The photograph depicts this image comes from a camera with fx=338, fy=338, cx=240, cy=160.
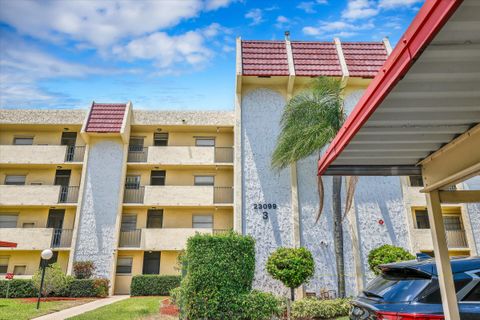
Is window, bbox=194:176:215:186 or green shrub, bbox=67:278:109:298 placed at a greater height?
window, bbox=194:176:215:186

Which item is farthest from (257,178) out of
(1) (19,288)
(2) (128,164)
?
(1) (19,288)

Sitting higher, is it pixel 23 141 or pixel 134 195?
pixel 23 141

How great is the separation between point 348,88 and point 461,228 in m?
11.8

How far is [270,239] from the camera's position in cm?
1647

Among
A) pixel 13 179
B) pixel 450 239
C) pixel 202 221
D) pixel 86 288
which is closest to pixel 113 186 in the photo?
pixel 202 221

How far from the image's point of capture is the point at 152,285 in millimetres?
19828

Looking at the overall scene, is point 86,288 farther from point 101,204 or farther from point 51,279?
point 101,204

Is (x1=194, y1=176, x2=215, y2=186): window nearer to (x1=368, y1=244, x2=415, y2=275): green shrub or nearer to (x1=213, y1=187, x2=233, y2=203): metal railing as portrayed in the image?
(x1=213, y1=187, x2=233, y2=203): metal railing

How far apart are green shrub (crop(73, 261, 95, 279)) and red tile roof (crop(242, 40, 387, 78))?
1464 cm

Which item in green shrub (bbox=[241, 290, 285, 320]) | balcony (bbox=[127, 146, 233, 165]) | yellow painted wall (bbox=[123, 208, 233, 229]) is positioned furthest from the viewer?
balcony (bbox=[127, 146, 233, 165])

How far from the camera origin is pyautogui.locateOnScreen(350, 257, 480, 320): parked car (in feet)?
14.0

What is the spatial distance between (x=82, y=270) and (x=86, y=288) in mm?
1616

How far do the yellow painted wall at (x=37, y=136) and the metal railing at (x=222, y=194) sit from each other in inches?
436

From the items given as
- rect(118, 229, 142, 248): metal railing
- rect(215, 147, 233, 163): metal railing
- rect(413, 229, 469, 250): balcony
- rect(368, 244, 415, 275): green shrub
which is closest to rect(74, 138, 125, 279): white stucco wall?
rect(118, 229, 142, 248): metal railing
